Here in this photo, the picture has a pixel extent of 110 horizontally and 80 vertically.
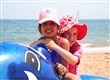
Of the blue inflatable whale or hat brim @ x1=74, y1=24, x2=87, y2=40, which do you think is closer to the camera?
the blue inflatable whale

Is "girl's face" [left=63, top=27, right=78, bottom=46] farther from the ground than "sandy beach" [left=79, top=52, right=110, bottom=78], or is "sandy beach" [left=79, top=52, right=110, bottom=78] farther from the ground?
"girl's face" [left=63, top=27, right=78, bottom=46]

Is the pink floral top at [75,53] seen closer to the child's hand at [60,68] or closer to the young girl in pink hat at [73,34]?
the young girl in pink hat at [73,34]

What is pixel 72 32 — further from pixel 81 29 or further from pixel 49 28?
pixel 49 28

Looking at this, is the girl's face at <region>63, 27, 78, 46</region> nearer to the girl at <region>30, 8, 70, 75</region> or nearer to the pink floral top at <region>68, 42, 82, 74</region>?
the pink floral top at <region>68, 42, 82, 74</region>

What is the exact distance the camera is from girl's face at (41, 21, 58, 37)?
7.61 feet

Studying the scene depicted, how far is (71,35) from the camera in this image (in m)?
2.72

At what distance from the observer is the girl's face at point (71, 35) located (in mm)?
2705

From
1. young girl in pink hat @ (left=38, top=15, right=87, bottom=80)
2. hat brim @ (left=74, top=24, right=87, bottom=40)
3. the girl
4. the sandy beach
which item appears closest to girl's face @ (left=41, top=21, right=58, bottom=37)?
the girl

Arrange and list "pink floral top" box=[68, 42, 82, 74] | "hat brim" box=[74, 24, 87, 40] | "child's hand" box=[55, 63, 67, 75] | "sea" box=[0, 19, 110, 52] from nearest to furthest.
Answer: "child's hand" box=[55, 63, 67, 75] < "pink floral top" box=[68, 42, 82, 74] < "hat brim" box=[74, 24, 87, 40] < "sea" box=[0, 19, 110, 52]

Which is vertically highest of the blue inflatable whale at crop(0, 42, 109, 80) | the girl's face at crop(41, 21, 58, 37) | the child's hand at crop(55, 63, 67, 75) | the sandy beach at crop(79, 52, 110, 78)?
the girl's face at crop(41, 21, 58, 37)

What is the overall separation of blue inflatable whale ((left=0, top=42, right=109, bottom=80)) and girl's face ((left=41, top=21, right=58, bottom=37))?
0.14 m

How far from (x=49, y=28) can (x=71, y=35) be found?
445mm

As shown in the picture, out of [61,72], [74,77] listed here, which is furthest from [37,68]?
[74,77]

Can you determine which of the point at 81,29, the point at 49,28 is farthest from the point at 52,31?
the point at 81,29
